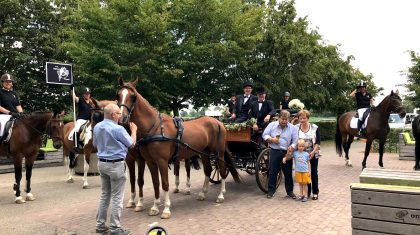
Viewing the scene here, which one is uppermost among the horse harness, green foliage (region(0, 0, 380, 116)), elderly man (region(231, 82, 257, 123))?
green foliage (region(0, 0, 380, 116))

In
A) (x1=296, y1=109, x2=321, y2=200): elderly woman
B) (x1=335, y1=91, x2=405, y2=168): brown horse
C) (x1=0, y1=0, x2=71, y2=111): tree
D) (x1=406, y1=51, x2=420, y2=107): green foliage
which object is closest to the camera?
(x1=296, y1=109, x2=321, y2=200): elderly woman

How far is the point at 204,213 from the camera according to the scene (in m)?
6.88

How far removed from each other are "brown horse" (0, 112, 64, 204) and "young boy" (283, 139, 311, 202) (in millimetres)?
5770

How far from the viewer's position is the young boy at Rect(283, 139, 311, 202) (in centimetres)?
762

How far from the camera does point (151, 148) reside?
6555mm

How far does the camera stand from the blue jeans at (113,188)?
5371 mm

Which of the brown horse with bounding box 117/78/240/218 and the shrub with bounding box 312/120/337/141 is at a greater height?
the brown horse with bounding box 117/78/240/218

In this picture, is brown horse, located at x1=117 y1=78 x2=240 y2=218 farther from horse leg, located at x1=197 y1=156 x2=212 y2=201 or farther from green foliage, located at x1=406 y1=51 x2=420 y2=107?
green foliage, located at x1=406 y1=51 x2=420 y2=107

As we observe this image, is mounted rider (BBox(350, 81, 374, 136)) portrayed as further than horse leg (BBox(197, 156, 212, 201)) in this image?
Yes

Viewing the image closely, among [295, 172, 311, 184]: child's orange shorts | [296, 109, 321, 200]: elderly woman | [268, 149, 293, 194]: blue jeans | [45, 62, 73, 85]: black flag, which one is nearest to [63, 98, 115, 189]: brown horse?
[45, 62, 73, 85]: black flag

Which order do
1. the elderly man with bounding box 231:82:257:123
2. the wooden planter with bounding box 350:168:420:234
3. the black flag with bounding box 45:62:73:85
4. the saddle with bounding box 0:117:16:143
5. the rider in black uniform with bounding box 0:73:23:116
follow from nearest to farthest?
the wooden planter with bounding box 350:168:420:234 → the saddle with bounding box 0:117:16:143 → the rider in black uniform with bounding box 0:73:23:116 → the elderly man with bounding box 231:82:257:123 → the black flag with bounding box 45:62:73:85

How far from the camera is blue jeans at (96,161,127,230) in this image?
17.6 feet

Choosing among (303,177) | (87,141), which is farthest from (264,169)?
(87,141)

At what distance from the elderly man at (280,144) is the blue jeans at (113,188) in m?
3.64
